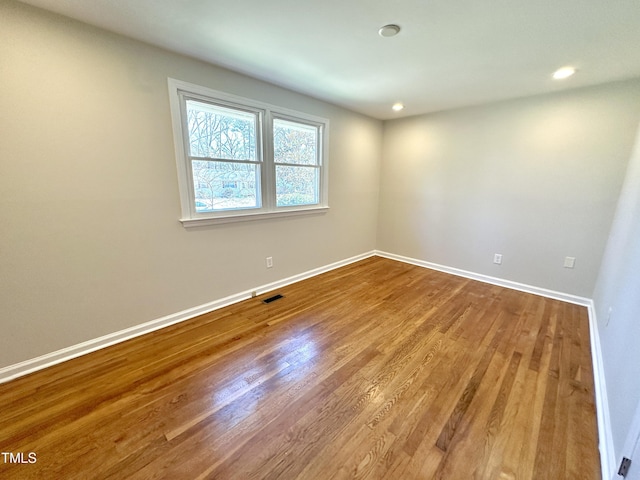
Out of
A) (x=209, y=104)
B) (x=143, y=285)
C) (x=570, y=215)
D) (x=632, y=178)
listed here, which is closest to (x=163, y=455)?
(x=143, y=285)

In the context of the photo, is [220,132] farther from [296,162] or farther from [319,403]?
[319,403]

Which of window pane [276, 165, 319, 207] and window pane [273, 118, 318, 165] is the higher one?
window pane [273, 118, 318, 165]

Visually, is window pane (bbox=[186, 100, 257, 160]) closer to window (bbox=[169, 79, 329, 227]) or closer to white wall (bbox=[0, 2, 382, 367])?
window (bbox=[169, 79, 329, 227])

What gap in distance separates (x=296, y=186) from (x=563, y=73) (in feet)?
9.23

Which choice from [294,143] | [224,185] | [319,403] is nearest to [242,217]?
[224,185]

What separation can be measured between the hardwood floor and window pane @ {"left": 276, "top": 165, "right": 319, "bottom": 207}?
143 cm

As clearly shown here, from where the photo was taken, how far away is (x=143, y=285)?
2246mm

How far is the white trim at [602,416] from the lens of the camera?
119cm

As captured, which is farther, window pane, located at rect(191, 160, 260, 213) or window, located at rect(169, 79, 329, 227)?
window pane, located at rect(191, 160, 260, 213)

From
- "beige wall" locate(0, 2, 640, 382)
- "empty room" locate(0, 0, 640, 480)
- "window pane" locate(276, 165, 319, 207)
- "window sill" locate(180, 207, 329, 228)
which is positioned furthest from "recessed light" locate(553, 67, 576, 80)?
"window sill" locate(180, 207, 329, 228)

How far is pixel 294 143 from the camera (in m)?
3.19

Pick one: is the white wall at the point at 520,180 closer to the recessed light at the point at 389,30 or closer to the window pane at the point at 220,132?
the recessed light at the point at 389,30

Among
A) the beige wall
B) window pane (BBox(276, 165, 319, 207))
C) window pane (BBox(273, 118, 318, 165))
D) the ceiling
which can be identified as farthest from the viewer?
window pane (BBox(276, 165, 319, 207))

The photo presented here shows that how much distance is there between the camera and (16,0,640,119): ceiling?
5.07 ft
